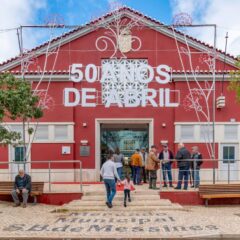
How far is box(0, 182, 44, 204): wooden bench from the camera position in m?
13.8

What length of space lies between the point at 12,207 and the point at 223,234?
7.16m

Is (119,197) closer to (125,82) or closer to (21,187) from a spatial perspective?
(21,187)

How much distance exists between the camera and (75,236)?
8.89 m

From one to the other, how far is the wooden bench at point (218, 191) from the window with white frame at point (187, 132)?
Result: 5.08m

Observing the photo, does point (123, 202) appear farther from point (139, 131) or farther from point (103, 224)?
point (139, 131)

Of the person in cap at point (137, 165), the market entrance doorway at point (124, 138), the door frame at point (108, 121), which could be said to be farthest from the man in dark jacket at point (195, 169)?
the market entrance doorway at point (124, 138)

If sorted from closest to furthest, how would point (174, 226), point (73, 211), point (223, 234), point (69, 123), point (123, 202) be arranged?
point (223, 234), point (174, 226), point (73, 211), point (123, 202), point (69, 123)

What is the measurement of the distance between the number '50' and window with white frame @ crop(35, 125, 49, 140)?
2920 millimetres

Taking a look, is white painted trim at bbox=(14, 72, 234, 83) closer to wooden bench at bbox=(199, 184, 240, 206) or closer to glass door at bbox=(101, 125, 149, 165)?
glass door at bbox=(101, 125, 149, 165)

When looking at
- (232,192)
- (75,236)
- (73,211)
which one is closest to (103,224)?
(75,236)

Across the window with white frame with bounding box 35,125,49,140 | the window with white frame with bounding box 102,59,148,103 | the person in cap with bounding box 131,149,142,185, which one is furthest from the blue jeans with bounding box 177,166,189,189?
the window with white frame with bounding box 35,125,49,140

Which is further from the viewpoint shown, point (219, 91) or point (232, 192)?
point (219, 91)

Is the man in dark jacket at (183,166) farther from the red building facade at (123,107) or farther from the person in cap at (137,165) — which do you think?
the red building facade at (123,107)

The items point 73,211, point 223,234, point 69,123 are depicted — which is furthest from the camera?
point 69,123
